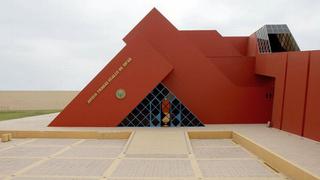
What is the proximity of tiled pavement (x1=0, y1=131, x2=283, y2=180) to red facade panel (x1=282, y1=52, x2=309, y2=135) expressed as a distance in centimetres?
329

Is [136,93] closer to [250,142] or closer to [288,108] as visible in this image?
[250,142]

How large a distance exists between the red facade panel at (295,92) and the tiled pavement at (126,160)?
10.8 ft

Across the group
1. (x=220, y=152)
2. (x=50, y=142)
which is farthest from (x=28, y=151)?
(x=220, y=152)

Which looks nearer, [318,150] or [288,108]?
A: [318,150]

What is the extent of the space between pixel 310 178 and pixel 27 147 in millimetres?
10465

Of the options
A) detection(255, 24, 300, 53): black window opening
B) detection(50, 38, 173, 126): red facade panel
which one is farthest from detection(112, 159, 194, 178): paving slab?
detection(255, 24, 300, 53): black window opening

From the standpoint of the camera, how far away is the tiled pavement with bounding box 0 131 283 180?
8414mm

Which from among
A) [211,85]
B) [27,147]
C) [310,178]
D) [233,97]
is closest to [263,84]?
[233,97]

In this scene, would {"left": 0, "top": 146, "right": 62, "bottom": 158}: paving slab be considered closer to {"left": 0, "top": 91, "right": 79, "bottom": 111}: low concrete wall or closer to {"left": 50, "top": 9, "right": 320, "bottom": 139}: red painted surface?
{"left": 50, "top": 9, "right": 320, "bottom": 139}: red painted surface

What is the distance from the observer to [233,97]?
17344mm

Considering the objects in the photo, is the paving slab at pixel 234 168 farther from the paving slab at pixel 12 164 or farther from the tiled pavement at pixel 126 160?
the paving slab at pixel 12 164

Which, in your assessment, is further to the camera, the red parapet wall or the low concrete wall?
the low concrete wall

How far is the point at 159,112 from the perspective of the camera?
16.4 metres

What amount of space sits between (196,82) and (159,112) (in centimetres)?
298
